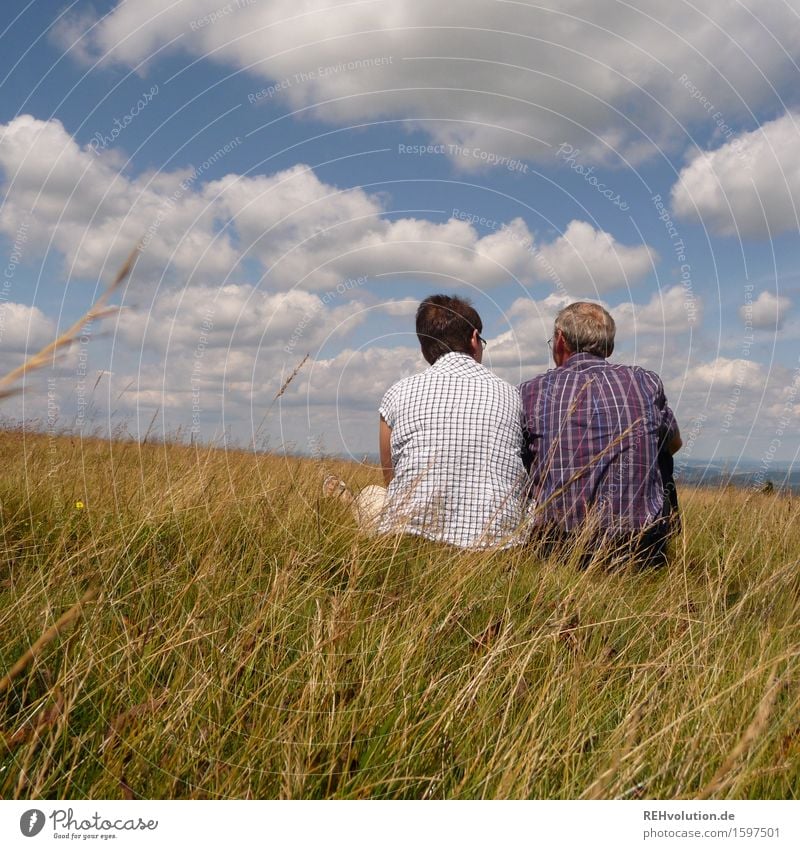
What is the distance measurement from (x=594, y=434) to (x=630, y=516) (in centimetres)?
53

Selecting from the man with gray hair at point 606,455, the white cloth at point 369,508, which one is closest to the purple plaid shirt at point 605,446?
the man with gray hair at point 606,455

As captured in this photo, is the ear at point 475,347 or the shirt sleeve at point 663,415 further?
the ear at point 475,347

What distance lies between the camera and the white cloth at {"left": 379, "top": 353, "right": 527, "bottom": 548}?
13.4 feet

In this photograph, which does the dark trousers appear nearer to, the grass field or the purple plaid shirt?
the purple plaid shirt

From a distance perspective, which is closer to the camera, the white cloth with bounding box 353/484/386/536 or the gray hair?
the white cloth with bounding box 353/484/386/536

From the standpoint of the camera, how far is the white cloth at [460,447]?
4.08 m

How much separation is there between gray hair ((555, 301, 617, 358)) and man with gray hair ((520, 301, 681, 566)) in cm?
15

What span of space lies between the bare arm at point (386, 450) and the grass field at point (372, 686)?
1473 mm

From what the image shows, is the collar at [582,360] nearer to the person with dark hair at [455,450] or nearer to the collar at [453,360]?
the person with dark hair at [455,450]

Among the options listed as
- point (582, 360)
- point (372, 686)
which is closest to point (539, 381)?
point (582, 360)

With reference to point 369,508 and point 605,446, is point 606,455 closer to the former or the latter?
point 605,446

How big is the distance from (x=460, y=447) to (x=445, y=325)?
0.96 metres

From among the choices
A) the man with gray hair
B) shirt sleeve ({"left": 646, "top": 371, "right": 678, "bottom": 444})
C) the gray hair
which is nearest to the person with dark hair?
the man with gray hair
